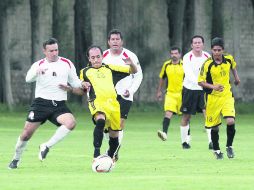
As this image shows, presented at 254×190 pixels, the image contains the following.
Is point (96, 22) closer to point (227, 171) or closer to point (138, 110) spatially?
point (138, 110)

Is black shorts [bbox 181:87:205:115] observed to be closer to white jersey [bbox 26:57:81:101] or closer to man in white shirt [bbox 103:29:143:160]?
man in white shirt [bbox 103:29:143:160]

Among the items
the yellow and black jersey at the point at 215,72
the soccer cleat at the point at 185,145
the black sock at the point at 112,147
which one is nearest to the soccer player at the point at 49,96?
the black sock at the point at 112,147

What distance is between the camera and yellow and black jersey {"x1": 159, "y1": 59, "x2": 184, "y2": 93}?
99.7ft

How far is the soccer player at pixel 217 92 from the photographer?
23.2 metres

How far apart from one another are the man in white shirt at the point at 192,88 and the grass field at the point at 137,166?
439 millimetres

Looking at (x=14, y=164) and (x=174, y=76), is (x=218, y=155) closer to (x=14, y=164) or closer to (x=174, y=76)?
(x=14, y=164)

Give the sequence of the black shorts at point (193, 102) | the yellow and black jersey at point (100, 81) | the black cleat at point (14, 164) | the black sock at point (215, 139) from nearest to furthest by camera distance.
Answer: the yellow and black jersey at point (100, 81), the black cleat at point (14, 164), the black sock at point (215, 139), the black shorts at point (193, 102)

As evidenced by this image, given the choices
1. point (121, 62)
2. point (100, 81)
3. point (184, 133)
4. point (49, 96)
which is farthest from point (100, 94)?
point (184, 133)

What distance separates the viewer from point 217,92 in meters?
23.4

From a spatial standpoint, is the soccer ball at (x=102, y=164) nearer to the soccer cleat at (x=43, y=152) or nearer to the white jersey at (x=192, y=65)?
the soccer cleat at (x=43, y=152)

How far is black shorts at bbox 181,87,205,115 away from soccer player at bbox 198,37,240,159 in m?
4.89

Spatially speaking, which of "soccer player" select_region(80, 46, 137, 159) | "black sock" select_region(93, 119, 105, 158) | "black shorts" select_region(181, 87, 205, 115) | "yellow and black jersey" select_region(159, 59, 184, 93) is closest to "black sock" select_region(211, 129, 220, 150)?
"soccer player" select_region(80, 46, 137, 159)

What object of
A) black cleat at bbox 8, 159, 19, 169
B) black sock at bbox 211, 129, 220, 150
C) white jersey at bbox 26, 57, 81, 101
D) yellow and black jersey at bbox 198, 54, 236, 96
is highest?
white jersey at bbox 26, 57, 81, 101

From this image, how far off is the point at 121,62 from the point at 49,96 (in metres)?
1.91
